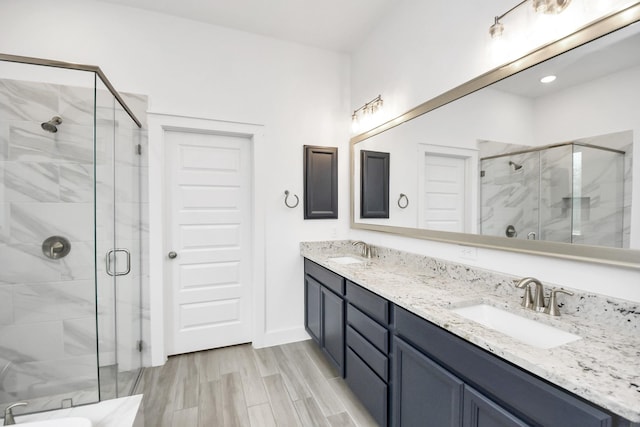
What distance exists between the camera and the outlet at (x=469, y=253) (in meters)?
1.67

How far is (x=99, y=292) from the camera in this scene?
1.82m

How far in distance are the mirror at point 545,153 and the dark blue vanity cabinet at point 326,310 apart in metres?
0.78

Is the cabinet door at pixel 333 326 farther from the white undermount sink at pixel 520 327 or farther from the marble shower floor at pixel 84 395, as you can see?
the marble shower floor at pixel 84 395

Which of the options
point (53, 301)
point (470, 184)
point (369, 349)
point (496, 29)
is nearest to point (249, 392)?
point (369, 349)

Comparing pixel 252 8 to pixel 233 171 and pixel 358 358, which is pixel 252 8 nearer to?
pixel 233 171

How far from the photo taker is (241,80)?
8.66 ft

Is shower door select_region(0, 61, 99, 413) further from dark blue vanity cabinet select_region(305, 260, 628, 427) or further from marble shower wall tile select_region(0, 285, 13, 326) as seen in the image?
dark blue vanity cabinet select_region(305, 260, 628, 427)

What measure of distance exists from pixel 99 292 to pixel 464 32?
285 centimetres

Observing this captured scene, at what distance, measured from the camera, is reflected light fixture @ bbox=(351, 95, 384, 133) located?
2.51 meters

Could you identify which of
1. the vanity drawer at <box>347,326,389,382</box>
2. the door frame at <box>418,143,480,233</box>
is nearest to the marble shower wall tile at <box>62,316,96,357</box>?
the vanity drawer at <box>347,326,389,382</box>

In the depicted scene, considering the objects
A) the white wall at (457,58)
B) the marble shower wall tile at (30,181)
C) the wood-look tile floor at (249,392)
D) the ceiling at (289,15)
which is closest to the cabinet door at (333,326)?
the wood-look tile floor at (249,392)

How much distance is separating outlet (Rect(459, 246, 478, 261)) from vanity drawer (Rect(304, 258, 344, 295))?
0.81 meters

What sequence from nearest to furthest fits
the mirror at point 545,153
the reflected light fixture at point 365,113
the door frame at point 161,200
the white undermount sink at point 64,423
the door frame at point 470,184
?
the mirror at point 545,153, the white undermount sink at point 64,423, the door frame at point 470,184, the door frame at point 161,200, the reflected light fixture at point 365,113

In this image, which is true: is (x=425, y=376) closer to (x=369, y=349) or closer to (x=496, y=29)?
(x=369, y=349)
